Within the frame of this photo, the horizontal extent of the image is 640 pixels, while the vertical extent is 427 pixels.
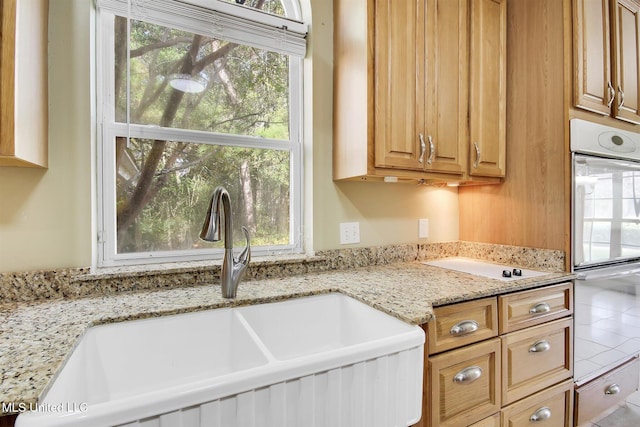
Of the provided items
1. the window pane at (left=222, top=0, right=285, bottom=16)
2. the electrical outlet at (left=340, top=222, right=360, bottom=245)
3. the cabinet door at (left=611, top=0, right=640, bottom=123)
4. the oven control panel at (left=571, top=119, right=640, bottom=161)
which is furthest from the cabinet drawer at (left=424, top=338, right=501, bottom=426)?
the window pane at (left=222, top=0, right=285, bottom=16)

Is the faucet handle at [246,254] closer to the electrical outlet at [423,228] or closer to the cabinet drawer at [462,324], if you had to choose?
the cabinet drawer at [462,324]

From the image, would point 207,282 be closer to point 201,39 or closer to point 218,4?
point 201,39

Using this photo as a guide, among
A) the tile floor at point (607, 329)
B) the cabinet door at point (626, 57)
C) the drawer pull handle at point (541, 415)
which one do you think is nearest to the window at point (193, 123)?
the drawer pull handle at point (541, 415)

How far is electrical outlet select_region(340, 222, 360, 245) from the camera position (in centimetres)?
170

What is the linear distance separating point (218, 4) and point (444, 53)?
1.11 m

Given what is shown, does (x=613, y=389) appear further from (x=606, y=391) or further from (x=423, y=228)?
(x=423, y=228)

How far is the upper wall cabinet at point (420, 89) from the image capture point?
1428 millimetres

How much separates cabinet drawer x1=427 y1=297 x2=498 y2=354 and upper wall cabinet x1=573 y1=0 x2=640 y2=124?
1.15 metres

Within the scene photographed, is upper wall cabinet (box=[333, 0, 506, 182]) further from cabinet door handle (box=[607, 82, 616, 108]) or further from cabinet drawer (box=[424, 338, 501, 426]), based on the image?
cabinet drawer (box=[424, 338, 501, 426])

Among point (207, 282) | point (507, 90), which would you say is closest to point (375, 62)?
point (507, 90)

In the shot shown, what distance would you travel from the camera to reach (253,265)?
1.45m

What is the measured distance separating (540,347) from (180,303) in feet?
4.97

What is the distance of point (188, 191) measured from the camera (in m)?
1.44

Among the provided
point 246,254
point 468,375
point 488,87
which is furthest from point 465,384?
point 488,87
